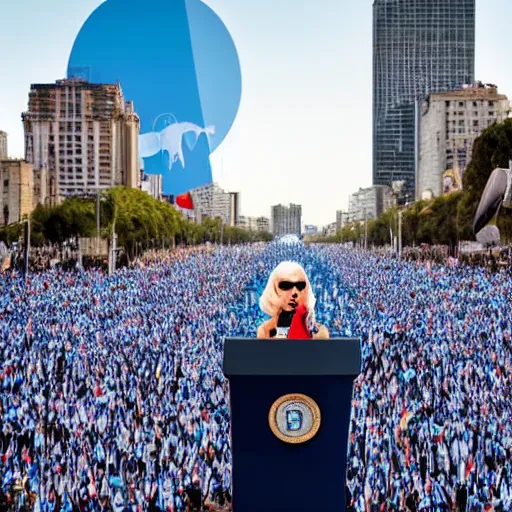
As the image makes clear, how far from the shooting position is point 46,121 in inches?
792

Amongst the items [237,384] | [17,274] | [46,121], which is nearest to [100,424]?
[237,384]

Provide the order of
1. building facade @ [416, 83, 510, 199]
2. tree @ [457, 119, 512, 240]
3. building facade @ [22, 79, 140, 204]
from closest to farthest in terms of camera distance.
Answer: building facade @ [22, 79, 140, 204] < tree @ [457, 119, 512, 240] < building facade @ [416, 83, 510, 199]

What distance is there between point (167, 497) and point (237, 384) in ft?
9.91

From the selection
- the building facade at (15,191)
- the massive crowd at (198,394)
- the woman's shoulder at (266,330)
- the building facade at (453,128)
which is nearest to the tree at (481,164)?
the massive crowd at (198,394)

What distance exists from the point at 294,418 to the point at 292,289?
0.86m

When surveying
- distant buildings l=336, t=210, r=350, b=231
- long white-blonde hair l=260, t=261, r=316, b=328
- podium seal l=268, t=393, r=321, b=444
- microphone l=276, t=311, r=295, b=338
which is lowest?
podium seal l=268, t=393, r=321, b=444

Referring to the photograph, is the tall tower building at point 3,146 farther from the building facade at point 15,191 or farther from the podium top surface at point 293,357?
the podium top surface at point 293,357

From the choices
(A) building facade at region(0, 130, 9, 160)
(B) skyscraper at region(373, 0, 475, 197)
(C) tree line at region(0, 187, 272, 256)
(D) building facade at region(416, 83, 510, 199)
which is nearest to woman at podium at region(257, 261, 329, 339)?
(C) tree line at region(0, 187, 272, 256)

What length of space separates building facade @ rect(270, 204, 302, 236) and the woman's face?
14.5 metres

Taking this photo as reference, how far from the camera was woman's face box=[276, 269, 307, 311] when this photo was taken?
187 inches

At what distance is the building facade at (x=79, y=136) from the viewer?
1941cm

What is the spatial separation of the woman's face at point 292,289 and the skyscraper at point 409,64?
49.5m

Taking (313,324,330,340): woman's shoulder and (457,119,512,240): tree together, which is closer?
(313,324,330,340): woman's shoulder

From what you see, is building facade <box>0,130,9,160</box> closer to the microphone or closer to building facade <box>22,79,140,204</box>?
building facade <box>22,79,140,204</box>
